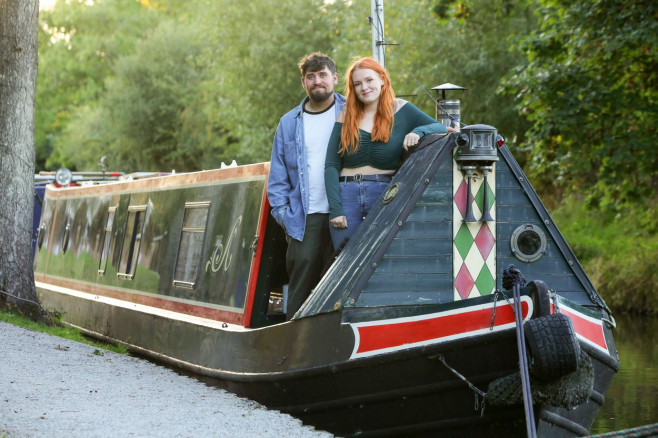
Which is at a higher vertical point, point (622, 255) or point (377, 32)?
point (377, 32)

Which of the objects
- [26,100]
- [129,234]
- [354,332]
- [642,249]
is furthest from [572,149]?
[354,332]

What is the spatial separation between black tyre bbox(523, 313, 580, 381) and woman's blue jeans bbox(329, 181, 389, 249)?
1.58m

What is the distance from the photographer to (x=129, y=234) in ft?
37.9

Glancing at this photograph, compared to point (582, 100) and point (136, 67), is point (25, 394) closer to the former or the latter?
point (582, 100)

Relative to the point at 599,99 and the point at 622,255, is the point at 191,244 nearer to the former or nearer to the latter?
the point at 599,99

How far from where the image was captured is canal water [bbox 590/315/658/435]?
9648 mm

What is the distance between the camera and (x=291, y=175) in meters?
7.49

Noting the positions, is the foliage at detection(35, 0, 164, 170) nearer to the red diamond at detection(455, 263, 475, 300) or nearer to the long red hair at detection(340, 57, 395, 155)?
the long red hair at detection(340, 57, 395, 155)

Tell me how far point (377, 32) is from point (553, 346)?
635 cm

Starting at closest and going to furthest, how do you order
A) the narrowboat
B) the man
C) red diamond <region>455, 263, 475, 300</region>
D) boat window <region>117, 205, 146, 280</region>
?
the narrowboat → red diamond <region>455, 263, 475, 300</region> → the man → boat window <region>117, 205, 146, 280</region>

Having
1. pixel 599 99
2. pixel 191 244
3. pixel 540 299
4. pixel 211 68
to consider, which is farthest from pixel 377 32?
pixel 211 68

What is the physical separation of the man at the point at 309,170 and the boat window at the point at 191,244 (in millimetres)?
2178

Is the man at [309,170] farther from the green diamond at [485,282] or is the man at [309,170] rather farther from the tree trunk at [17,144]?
the tree trunk at [17,144]

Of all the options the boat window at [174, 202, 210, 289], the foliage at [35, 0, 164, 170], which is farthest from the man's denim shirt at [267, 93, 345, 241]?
the foliage at [35, 0, 164, 170]
